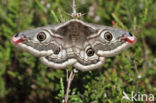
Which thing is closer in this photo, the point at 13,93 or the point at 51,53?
the point at 51,53

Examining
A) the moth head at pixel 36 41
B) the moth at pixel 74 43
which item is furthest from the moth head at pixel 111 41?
the moth head at pixel 36 41

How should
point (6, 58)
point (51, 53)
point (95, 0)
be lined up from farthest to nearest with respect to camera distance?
point (95, 0)
point (6, 58)
point (51, 53)

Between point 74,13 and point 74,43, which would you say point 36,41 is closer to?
point 74,43

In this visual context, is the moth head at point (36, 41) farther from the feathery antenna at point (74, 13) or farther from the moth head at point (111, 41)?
the moth head at point (111, 41)

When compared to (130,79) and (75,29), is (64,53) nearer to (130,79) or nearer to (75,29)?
(75,29)

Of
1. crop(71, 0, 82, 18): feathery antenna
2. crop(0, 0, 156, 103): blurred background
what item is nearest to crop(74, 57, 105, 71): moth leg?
crop(71, 0, 82, 18): feathery antenna

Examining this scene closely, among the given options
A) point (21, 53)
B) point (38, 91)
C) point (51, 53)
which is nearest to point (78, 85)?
point (51, 53)

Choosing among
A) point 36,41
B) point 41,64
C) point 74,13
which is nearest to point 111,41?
point 74,13
